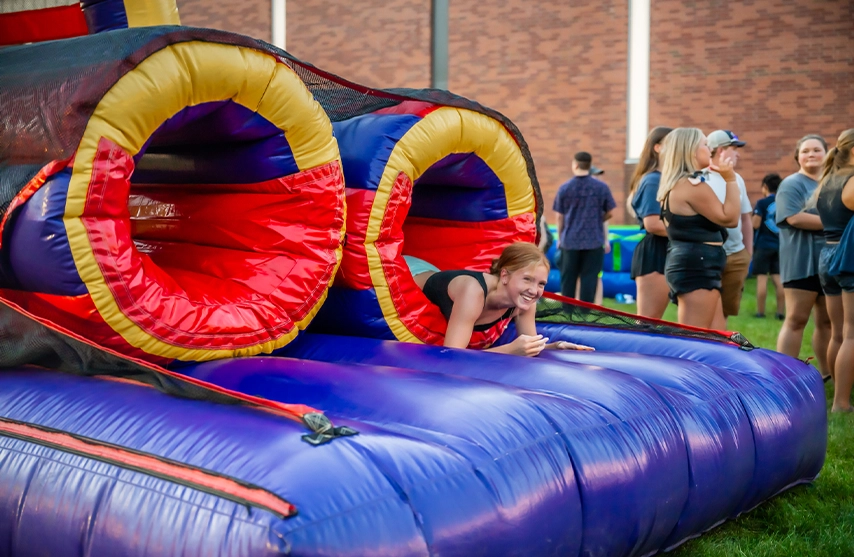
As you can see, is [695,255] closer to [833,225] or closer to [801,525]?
[833,225]

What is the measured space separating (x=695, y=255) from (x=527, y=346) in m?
1.21

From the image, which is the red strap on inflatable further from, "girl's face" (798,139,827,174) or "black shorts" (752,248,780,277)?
"black shorts" (752,248,780,277)

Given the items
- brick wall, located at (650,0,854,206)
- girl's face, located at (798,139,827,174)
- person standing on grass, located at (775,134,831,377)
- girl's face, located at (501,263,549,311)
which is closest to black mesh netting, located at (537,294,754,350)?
girl's face, located at (501,263,549,311)

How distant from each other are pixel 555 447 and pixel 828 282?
254 cm

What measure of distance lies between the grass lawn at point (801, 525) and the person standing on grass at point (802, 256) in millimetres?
983

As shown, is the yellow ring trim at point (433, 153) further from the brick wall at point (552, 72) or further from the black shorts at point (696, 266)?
the brick wall at point (552, 72)

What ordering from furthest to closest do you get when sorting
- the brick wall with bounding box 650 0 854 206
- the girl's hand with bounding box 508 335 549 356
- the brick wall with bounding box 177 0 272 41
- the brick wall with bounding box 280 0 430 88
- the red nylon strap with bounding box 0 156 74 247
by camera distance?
the brick wall with bounding box 177 0 272 41
the brick wall with bounding box 280 0 430 88
the brick wall with bounding box 650 0 854 206
the girl's hand with bounding box 508 335 549 356
the red nylon strap with bounding box 0 156 74 247

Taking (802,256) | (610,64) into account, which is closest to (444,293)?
(802,256)

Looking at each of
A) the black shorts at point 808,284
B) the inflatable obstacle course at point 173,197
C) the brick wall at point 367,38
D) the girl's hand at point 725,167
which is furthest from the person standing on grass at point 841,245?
the brick wall at point 367,38

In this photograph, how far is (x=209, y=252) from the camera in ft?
10.9

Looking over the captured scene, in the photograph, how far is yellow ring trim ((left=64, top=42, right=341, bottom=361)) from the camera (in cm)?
255

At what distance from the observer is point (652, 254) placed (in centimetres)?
468

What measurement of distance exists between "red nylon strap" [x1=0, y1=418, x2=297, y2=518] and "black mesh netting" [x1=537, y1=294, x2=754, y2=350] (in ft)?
6.86

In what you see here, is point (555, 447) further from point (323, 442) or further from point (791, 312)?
point (791, 312)
